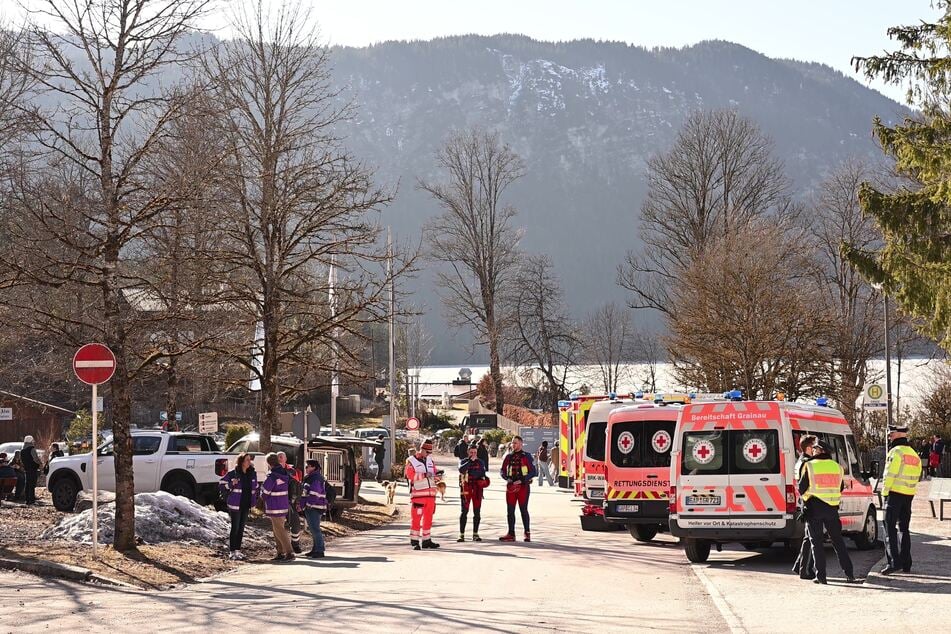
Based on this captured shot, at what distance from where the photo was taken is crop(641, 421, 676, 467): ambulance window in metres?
20.7

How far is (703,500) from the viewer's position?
53.6 ft

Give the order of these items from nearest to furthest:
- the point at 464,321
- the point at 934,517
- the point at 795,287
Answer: the point at 934,517
the point at 795,287
the point at 464,321

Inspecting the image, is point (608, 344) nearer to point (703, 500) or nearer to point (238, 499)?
point (238, 499)

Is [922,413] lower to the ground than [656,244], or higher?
lower

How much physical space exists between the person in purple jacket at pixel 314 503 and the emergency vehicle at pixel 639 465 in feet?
17.4

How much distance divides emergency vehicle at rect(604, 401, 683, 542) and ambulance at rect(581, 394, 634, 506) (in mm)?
1701

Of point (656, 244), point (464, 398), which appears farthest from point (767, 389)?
point (464, 398)

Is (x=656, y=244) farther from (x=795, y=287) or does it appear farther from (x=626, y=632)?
(x=626, y=632)

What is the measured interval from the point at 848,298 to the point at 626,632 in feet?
164

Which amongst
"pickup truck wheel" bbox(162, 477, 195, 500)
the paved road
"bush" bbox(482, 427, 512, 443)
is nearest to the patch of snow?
the paved road

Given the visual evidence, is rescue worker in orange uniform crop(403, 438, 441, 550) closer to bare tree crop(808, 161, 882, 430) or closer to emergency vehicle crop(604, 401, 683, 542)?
emergency vehicle crop(604, 401, 683, 542)

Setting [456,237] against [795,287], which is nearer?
[795,287]

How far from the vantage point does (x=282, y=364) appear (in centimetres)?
2612

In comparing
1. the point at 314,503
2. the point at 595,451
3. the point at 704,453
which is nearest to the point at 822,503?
the point at 704,453
